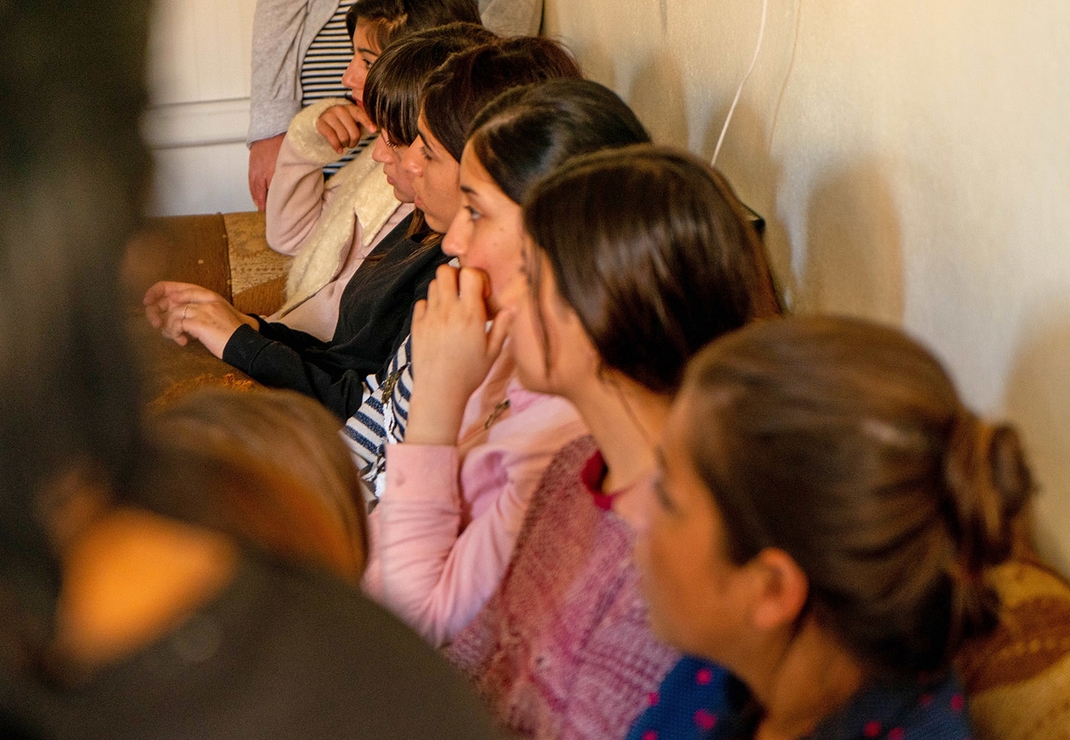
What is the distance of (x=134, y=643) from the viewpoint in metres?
0.41

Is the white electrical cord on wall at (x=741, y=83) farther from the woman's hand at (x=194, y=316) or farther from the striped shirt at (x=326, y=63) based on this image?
the striped shirt at (x=326, y=63)

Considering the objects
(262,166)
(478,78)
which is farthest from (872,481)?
(262,166)

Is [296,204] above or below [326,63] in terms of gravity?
below

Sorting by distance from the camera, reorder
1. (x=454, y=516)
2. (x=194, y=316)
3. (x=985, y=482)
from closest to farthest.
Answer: (x=985, y=482), (x=454, y=516), (x=194, y=316)

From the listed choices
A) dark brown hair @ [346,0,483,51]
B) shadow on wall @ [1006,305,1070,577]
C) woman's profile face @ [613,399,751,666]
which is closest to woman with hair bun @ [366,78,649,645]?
woman's profile face @ [613,399,751,666]

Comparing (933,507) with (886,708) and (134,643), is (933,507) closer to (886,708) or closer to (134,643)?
(886,708)

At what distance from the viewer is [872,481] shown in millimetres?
639

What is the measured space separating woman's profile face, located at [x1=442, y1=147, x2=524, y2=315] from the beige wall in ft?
1.10

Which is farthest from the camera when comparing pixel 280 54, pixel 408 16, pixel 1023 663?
pixel 280 54

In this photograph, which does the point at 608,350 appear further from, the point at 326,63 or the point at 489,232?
the point at 326,63

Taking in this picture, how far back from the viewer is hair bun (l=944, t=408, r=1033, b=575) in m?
0.62

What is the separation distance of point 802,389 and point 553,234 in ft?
1.28

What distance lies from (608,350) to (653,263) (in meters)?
0.09

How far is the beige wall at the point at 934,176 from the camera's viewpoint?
777 mm
